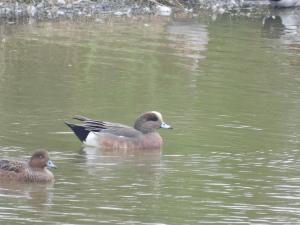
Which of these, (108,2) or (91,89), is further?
(108,2)

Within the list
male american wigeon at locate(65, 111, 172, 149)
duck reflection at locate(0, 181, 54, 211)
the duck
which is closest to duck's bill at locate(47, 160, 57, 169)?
duck reflection at locate(0, 181, 54, 211)

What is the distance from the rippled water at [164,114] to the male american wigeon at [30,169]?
0.52 feet

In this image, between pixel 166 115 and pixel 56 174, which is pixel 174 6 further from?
pixel 56 174

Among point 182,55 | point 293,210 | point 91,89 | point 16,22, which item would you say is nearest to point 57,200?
point 293,210

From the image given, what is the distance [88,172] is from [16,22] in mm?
13838

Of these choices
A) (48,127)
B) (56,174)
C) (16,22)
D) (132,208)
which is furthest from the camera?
(16,22)

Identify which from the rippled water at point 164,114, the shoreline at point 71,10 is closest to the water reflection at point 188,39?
the rippled water at point 164,114

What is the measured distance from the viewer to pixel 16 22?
25.3 m

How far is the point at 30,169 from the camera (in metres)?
11.5

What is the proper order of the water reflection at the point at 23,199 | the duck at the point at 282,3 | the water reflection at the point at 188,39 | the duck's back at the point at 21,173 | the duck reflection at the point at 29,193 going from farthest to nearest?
1. the duck at the point at 282,3
2. the water reflection at the point at 188,39
3. the duck's back at the point at 21,173
4. the duck reflection at the point at 29,193
5. the water reflection at the point at 23,199

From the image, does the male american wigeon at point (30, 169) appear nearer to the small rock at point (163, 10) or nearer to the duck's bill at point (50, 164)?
the duck's bill at point (50, 164)

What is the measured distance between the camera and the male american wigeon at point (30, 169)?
11.3 m

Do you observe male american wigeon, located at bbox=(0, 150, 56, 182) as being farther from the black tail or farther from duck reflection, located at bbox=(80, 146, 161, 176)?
the black tail

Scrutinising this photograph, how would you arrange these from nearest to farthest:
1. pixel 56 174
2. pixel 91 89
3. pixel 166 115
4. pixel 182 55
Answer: pixel 56 174
pixel 166 115
pixel 91 89
pixel 182 55
